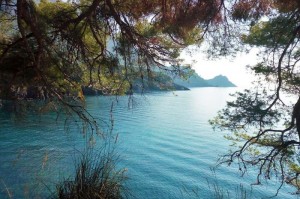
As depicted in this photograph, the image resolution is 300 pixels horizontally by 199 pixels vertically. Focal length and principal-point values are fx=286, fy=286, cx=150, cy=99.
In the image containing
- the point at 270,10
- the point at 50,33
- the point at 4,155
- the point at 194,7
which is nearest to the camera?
the point at 50,33

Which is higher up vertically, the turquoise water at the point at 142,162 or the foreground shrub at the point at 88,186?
the foreground shrub at the point at 88,186

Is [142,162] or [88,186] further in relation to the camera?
[142,162]

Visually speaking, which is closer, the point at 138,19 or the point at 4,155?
the point at 138,19

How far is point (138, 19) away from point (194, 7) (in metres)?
0.88

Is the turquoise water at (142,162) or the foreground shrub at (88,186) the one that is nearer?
the foreground shrub at (88,186)

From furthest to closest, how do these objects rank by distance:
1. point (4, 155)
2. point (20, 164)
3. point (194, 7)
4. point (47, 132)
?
point (47, 132) < point (4, 155) < point (20, 164) < point (194, 7)

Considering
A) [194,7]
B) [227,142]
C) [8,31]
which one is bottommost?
[227,142]

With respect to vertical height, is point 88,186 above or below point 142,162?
above

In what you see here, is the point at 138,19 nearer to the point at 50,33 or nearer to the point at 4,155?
the point at 50,33

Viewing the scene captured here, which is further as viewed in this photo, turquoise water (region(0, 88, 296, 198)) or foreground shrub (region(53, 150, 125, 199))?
turquoise water (region(0, 88, 296, 198))

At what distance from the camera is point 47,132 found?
706 inches

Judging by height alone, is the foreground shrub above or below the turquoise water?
above

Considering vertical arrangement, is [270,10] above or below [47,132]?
above

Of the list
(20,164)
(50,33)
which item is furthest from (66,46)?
(20,164)
